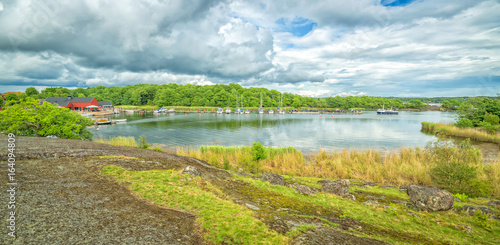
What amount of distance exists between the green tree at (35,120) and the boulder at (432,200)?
23325 mm

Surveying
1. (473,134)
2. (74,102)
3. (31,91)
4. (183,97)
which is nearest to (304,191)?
(473,134)

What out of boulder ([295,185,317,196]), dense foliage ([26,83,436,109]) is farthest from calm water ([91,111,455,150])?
dense foliage ([26,83,436,109])

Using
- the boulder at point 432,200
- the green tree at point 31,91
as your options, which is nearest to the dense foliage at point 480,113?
the boulder at point 432,200

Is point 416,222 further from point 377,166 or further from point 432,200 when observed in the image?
point 377,166

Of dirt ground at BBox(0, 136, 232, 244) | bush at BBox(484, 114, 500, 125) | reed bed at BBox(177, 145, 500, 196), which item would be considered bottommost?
reed bed at BBox(177, 145, 500, 196)

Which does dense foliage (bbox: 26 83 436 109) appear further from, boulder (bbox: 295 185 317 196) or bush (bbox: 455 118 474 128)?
boulder (bbox: 295 185 317 196)

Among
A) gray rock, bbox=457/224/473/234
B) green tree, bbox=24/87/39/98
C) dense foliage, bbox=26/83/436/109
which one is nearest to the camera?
gray rock, bbox=457/224/473/234

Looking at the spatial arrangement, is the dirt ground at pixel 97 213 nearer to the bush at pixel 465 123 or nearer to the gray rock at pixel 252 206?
the gray rock at pixel 252 206

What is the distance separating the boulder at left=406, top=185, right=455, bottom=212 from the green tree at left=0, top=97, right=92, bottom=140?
918 inches

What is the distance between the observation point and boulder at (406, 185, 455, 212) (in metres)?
8.44

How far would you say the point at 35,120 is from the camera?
55.2 feet

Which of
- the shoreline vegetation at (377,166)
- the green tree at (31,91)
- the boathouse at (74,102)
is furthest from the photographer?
the green tree at (31,91)

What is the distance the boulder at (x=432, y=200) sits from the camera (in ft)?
27.7

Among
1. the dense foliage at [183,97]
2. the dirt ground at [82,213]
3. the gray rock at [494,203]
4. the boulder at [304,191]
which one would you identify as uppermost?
the dense foliage at [183,97]
